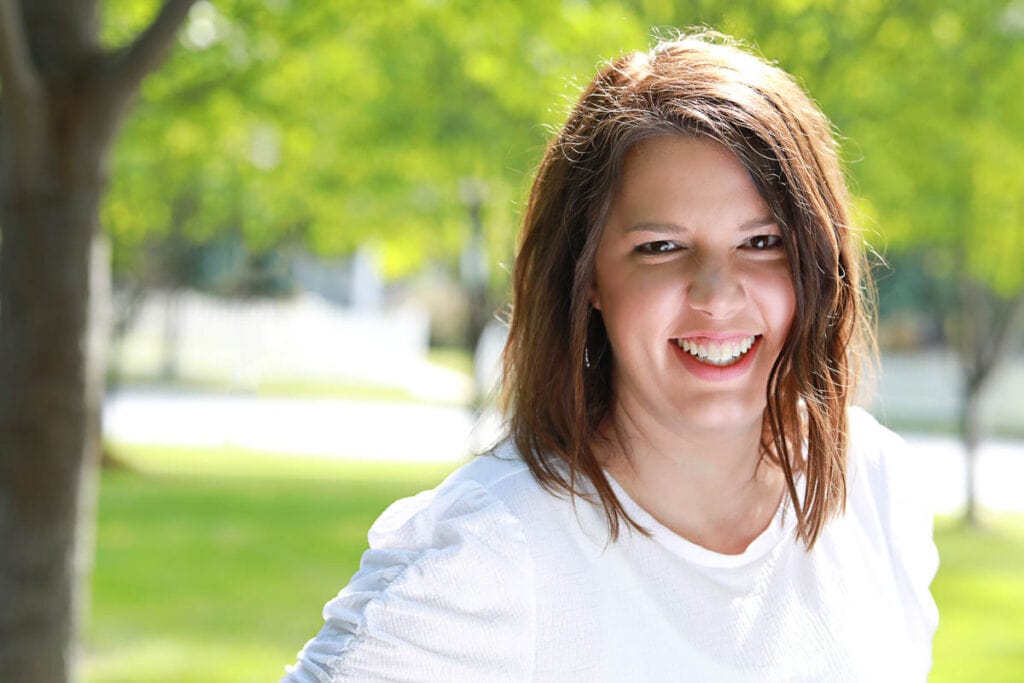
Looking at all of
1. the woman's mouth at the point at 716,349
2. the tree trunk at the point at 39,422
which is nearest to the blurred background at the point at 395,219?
the woman's mouth at the point at 716,349

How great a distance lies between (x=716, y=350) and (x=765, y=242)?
0.16 metres

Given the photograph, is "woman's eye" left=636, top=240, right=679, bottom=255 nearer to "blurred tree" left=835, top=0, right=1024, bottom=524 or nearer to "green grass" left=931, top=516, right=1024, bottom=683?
"green grass" left=931, top=516, right=1024, bottom=683

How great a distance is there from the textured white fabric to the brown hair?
0.05 metres

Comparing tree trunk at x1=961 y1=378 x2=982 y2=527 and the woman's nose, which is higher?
the woman's nose

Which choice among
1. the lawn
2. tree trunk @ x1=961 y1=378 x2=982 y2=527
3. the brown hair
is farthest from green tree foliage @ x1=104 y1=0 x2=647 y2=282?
tree trunk @ x1=961 y1=378 x2=982 y2=527

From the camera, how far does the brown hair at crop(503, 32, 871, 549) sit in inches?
69.8

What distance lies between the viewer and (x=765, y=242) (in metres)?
1.82

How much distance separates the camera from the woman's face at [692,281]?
1765 millimetres

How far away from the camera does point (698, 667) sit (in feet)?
5.67

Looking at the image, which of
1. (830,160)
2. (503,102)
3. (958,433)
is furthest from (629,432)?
(958,433)

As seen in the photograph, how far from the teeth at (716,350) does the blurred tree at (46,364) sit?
2.85 m

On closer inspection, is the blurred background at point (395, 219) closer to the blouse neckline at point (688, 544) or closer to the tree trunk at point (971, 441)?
the tree trunk at point (971, 441)

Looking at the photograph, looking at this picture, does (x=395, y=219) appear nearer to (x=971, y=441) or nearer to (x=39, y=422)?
(x=971, y=441)

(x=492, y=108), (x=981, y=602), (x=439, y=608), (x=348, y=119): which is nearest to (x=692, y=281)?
(x=439, y=608)
